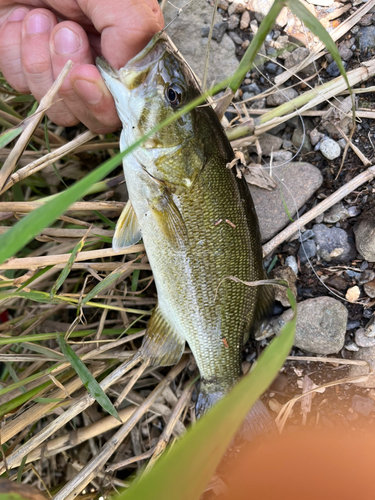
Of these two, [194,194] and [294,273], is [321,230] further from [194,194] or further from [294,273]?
[194,194]

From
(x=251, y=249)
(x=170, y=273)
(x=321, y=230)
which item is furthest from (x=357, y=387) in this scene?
(x=170, y=273)

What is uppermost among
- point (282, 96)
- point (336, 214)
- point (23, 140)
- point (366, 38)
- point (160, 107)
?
point (23, 140)

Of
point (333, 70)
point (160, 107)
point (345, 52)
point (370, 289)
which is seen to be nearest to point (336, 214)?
point (370, 289)

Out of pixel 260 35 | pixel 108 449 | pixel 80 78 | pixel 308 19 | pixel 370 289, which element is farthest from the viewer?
pixel 370 289

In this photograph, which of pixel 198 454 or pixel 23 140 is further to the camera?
pixel 23 140

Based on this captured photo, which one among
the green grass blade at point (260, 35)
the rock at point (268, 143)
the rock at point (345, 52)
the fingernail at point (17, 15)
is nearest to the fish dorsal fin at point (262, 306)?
the rock at point (268, 143)

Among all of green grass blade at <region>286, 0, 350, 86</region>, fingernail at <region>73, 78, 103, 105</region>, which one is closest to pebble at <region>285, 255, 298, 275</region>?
green grass blade at <region>286, 0, 350, 86</region>

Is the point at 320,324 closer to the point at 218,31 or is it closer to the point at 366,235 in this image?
the point at 366,235
